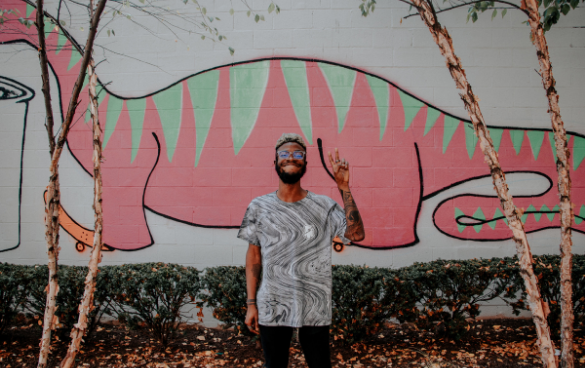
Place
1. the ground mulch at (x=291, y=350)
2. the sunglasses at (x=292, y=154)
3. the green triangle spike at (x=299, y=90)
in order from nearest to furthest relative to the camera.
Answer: the sunglasses at (x=292, y=154) → the ground mulch at (x=291, y=350) → the green triangle spike at (x=299, y=90)

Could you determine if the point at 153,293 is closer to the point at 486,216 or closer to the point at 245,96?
the point at 245,96

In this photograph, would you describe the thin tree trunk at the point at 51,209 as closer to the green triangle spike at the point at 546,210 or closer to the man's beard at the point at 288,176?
the man's beard at the point at 288,176

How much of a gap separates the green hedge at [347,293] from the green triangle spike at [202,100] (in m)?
1.31

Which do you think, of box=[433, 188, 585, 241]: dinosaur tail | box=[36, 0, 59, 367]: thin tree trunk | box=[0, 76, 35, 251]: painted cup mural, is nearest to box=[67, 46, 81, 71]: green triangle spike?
box=[0, 76, 35, 251]: painted cup mural

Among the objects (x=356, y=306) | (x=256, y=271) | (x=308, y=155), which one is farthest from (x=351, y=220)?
(x=308, y=155)

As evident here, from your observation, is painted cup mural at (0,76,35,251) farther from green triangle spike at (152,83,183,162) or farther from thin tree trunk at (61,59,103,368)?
thin tree trunk at (61,59,103,368)

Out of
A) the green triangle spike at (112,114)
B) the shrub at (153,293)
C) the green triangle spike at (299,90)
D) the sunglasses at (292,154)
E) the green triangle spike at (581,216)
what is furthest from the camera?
the green triangle spike at (112,114)

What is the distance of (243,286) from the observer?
3.07 meters

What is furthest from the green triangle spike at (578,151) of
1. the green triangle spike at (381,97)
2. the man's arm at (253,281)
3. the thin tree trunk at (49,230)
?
the thin tree trunk at (49,230)

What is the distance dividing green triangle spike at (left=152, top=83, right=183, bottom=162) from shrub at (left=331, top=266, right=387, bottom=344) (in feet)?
6.73

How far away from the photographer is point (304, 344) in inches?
75.6

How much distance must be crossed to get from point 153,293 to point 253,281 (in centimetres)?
152

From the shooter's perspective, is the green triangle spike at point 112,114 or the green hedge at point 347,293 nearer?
the green hedge at point 347,293

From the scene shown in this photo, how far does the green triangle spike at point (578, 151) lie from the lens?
12.4ft
